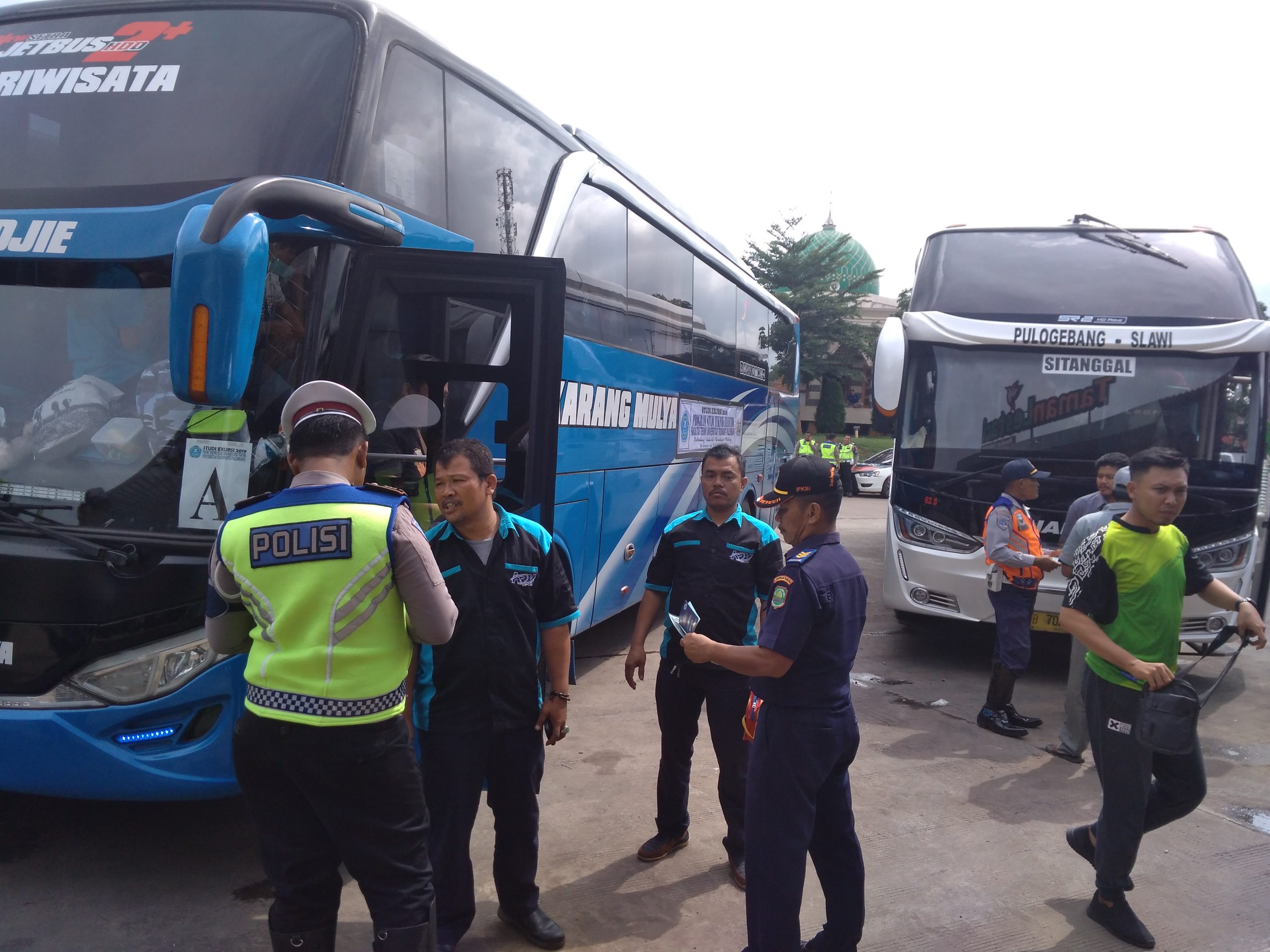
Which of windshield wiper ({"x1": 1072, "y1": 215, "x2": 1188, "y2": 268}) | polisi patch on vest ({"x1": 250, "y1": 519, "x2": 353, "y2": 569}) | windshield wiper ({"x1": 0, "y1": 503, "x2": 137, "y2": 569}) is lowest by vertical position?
windshield wiper ({"x1": 0, "y1": 503, "x2": 137, "y2": 569})

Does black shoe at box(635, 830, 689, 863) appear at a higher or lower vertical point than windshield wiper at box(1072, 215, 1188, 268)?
lower

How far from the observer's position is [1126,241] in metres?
8.22

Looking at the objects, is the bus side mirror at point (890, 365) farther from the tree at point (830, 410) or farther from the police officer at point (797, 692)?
the tree at point (830, 410)

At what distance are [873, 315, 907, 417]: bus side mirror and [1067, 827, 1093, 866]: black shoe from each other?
431 centimetres

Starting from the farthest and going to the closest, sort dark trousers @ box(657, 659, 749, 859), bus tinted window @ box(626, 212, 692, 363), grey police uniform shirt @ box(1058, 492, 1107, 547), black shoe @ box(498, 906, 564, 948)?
bus tinted window @ box(626, 212, 692, 363) → grey police uniform shirt @ box(1058, 492, 1107, 547) → dark trousers @ box(657, 659, 749, 859) → black shoe @ box(498, 906, 564, 948)

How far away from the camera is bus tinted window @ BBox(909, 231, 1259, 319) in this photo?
775 cm

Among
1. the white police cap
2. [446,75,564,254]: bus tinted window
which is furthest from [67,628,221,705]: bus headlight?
[446,75,564,254]: bus tinted window

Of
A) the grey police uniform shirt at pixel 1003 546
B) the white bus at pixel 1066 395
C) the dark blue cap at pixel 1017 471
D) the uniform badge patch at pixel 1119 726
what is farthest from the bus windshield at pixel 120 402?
the white bus at pixel 1066 395

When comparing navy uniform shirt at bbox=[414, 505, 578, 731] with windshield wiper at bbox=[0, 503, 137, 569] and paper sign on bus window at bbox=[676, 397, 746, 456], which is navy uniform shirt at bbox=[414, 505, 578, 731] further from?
paper sign on bus window at bbox=[676, 397, 746, 456]

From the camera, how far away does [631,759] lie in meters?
5.63

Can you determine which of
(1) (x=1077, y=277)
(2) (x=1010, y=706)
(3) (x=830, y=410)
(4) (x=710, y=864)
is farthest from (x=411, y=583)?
(3) (x=830, y=410)

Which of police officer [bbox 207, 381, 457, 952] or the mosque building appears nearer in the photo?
police officer [bbox 207, 381, 457, 952]

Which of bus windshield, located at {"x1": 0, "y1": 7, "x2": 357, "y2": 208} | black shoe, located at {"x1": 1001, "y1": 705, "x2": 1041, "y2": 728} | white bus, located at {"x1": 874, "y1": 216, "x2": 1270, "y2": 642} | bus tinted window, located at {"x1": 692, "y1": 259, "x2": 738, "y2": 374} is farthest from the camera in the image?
bus tinted window, located at {"x1": 692, "y1": 259, "x2": 738, "y2": 374}

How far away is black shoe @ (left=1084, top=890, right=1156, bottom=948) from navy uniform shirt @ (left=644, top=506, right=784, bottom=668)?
5.83ft
